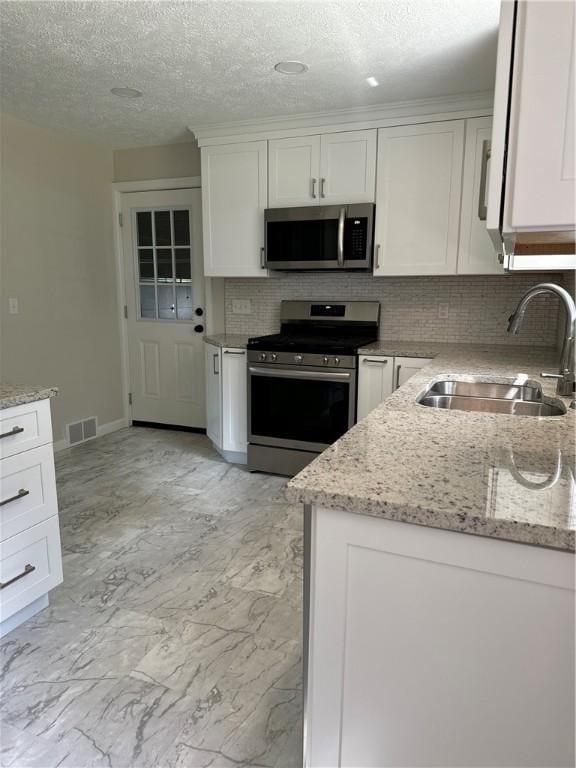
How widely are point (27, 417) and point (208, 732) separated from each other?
119 centimetres

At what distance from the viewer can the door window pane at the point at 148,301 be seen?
172 inches

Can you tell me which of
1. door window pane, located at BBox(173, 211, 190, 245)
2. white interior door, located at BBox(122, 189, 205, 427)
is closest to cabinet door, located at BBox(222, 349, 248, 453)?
white interior door, located at BBox(122, 189, 205, 427)

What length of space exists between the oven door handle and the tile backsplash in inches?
26.5

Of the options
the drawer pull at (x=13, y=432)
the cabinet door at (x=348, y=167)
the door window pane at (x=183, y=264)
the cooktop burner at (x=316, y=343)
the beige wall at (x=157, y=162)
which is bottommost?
the drawer pull at (x=13, y=432)

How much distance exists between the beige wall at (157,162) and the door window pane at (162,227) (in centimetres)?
29

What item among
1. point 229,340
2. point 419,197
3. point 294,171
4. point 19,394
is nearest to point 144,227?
point 229,340

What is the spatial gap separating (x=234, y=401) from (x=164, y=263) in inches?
60.2

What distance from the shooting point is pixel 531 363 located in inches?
99.4

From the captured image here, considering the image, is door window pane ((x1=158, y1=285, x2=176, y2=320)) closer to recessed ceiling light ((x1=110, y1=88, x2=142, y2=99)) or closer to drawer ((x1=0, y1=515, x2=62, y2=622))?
recessed ceiling light ((x1=110, y1=88, x2=142, y2=99))

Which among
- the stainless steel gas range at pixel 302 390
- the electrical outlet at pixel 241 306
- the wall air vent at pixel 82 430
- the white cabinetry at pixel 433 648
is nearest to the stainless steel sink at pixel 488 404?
the white cabinetry at pixel 433 648

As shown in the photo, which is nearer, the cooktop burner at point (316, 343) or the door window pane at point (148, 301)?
the cooktop burner at point (316, 343)

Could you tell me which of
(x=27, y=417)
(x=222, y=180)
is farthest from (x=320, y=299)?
(x=27, y=417)

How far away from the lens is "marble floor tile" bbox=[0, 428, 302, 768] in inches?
55.5

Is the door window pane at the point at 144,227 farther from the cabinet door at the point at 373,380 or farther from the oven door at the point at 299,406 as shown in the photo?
the cabinet door at the point at 373,380
